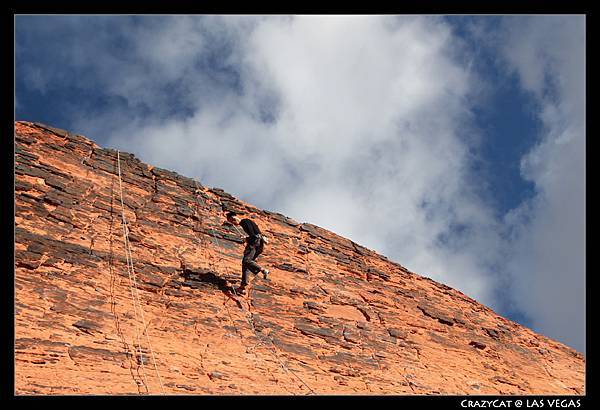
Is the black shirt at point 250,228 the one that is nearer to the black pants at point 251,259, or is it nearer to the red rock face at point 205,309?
the black pants at point 251,259

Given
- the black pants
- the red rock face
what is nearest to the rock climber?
the black pants

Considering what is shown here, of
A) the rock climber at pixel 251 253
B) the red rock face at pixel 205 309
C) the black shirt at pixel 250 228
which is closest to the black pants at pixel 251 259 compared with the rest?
the rock climber at pixel 251 253

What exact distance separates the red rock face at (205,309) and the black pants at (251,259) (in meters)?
0.55

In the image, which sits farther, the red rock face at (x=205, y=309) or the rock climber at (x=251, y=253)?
the rock climber at (x=251, y=253)

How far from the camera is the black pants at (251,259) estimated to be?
16422 millimetres

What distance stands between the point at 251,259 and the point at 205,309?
2.59m

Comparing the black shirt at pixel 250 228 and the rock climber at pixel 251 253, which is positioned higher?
the black shirt at pixel 250 228

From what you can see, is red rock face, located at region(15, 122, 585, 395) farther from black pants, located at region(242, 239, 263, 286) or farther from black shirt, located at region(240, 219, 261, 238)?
black shirt, located at region(240, 219, 261, 238)

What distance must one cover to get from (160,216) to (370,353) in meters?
7.78

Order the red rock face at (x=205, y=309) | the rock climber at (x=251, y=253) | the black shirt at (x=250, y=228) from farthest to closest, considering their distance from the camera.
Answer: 1. the black shirt at (x=250, y=228)
2. the rock climber at (x=251, y=253)
3. the red rock face at (x=205, y=309)

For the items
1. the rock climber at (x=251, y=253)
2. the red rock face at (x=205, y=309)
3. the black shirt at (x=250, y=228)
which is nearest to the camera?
the red rock face at (x=205, y=309)

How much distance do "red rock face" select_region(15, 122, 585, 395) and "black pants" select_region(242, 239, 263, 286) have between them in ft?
1.80

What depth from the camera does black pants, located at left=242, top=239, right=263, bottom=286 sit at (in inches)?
647

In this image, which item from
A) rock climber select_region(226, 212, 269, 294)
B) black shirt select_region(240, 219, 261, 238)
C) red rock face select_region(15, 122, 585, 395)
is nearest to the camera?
red rock face select_region(15, 122, 585, 395)
